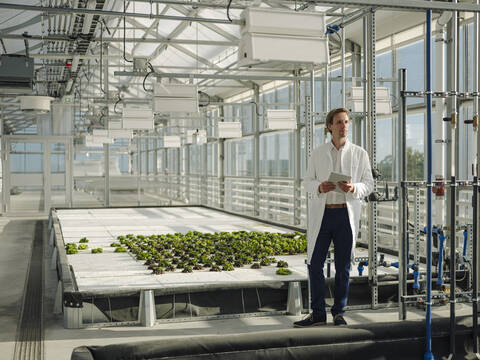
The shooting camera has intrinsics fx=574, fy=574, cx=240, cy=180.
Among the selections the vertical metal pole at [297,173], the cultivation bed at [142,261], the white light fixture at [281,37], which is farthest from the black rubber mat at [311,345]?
the vertical metal pole at [297,173]

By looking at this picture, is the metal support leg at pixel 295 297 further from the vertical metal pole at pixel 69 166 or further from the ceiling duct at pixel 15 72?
the vertical metal pole at pixel 69 166

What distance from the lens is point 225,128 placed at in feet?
35.4

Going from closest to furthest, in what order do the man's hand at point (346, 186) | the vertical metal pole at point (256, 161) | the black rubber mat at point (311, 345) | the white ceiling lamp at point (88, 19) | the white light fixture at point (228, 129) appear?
the black rubber mat at point (311, 345)
the man's hand at point (346, 186)
the white ceiling lamp at point (88, 19)
the white light fixture at point (228, 129)
the vertical metal pole at point (256, 161)

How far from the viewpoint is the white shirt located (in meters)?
3.66

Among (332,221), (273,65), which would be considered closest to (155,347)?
(332,221)

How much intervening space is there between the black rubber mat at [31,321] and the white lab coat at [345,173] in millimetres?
1914

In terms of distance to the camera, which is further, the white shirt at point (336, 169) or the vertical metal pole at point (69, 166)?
the vertical metal pole at point (69, 166)

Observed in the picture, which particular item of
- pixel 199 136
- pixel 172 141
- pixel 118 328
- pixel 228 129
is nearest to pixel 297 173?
pixel 228 129

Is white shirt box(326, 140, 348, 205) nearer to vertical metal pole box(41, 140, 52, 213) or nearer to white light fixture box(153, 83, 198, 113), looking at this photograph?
white light fixture box(153, 83, 198, 113)

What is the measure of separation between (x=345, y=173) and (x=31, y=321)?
2.71 metres

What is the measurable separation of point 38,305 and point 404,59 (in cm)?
699

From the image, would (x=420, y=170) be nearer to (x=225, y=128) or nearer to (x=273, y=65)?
(x=225, y=128)

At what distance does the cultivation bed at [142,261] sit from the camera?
4902 millimetres

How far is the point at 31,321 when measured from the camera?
177 inches
